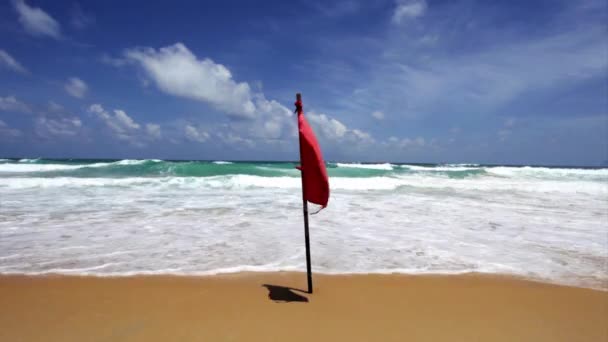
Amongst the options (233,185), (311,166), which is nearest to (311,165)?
(311,166)

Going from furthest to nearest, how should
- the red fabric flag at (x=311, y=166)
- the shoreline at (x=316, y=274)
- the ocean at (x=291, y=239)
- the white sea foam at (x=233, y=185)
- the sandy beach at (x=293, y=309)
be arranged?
the white sea foam at (x=233, y=185) < the ocean at (x=291, y=239) < the shoreline at (x=316, y=274) < the red fabric flag at (x=311, y=166) < the sandy beach at (x=293, y=309)

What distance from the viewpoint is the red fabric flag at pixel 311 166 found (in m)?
3.25

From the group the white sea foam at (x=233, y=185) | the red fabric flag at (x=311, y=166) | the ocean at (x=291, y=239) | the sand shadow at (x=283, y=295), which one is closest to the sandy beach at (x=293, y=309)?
the sand shadow at (x=283, y=295)

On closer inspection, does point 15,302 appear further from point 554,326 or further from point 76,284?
point 554,326

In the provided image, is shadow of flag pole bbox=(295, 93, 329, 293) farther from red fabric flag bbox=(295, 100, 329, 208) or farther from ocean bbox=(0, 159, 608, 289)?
ocean bbox=(0, 159, 608, 289)

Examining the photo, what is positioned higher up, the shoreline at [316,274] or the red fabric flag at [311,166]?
the red fabric flag at [311,166]

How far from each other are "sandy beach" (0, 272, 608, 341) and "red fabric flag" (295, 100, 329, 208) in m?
1.19

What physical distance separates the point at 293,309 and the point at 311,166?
1.48m

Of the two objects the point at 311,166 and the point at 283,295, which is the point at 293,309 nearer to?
the point at 283,295

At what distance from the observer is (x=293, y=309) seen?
3301 millimetres

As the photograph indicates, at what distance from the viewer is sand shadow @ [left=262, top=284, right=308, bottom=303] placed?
11.5 feet

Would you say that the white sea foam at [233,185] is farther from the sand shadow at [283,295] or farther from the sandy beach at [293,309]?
the sand shadow at [283,295]

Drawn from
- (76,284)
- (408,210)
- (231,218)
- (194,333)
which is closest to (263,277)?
(194,333)

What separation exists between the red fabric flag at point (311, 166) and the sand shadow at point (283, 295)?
112 cm
